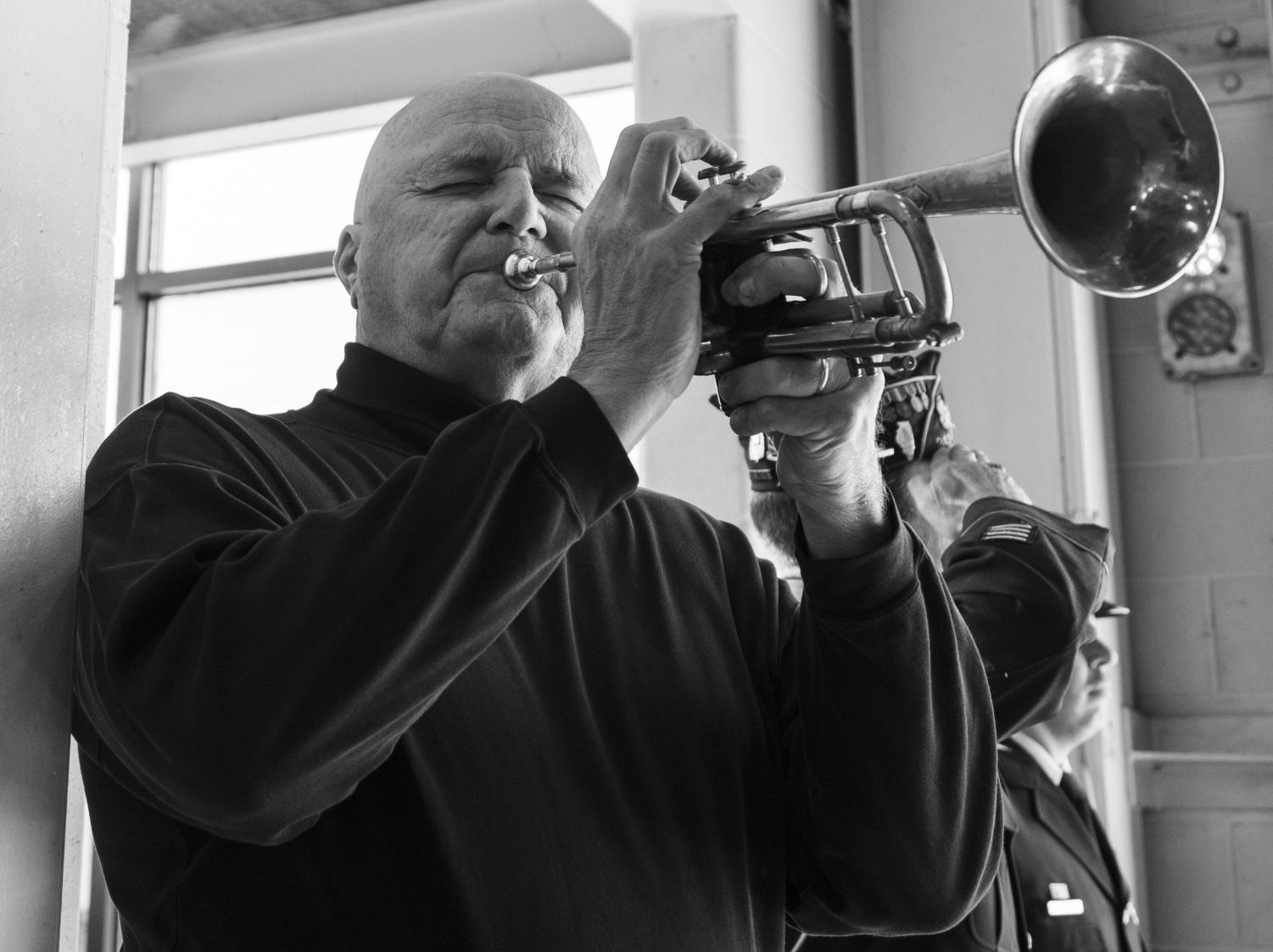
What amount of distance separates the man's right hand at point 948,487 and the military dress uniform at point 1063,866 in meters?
0.35

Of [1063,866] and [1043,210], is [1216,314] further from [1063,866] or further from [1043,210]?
[1043,210]

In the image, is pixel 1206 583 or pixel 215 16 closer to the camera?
pixel 1206 583

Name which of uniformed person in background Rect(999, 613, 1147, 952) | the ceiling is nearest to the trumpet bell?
uniformed person in background Rect(999, 613, 1147, 952)

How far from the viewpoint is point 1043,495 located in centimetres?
323

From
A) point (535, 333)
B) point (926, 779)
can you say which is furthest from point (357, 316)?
point (926, 779)

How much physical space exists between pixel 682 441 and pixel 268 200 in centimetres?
221

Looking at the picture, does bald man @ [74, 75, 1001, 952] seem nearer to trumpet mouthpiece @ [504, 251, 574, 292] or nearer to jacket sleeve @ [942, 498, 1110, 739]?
trumpet mouthpiece @ [504, 251, 574, 292]

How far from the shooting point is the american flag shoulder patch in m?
2.04

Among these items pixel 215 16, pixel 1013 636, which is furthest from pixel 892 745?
pixel 215 16

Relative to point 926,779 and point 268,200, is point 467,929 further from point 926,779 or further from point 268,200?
point 268,200

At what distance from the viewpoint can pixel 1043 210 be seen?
1.19 metres

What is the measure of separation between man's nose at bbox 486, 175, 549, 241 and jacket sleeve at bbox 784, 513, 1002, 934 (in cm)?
39

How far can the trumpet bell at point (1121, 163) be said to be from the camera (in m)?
1.21

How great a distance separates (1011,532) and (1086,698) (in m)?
0.43
